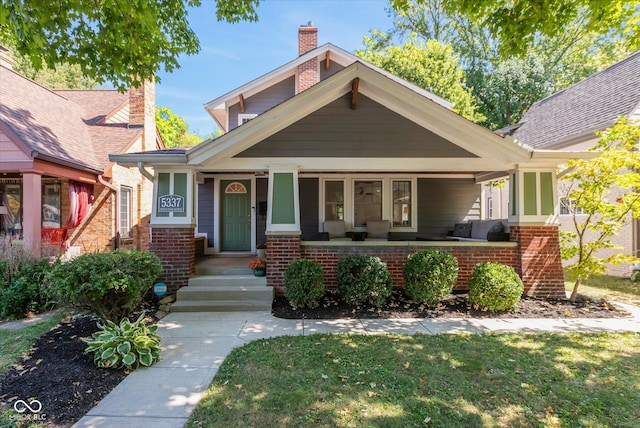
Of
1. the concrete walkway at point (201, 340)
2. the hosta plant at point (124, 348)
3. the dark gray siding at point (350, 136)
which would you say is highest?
the dark gray siding at point (350, 136)

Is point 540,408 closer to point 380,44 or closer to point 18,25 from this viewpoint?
point 18,25

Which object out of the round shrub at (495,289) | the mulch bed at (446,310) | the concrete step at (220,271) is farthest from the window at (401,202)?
the concrete step at (220,271)

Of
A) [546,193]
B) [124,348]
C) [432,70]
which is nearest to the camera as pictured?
[124,348]

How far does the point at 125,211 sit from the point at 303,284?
8.55m

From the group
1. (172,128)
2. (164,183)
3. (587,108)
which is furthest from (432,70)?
(172,128)

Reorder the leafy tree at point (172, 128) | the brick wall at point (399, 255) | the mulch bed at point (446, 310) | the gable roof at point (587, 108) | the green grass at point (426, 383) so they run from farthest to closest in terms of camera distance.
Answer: the leafy tree at point (172, 128)
the gable roof at point (587, 108)
the brick wall at point (399, 255)
the mulch bed at point (446, 310)
the green grass at point (426, 383)

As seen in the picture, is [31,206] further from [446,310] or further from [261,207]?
[446,310]

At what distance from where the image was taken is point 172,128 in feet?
121

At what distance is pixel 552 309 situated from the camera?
241 inches

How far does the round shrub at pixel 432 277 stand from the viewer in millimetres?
6059

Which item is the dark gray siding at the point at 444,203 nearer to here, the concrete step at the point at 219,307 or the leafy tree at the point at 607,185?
the leafy tree at the point at 607,185

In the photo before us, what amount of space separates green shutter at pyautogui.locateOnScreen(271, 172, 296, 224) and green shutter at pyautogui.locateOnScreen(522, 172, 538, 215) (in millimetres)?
5110

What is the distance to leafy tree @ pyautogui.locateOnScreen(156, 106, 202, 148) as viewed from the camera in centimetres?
3422

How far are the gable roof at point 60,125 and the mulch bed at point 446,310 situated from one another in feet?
24.5
